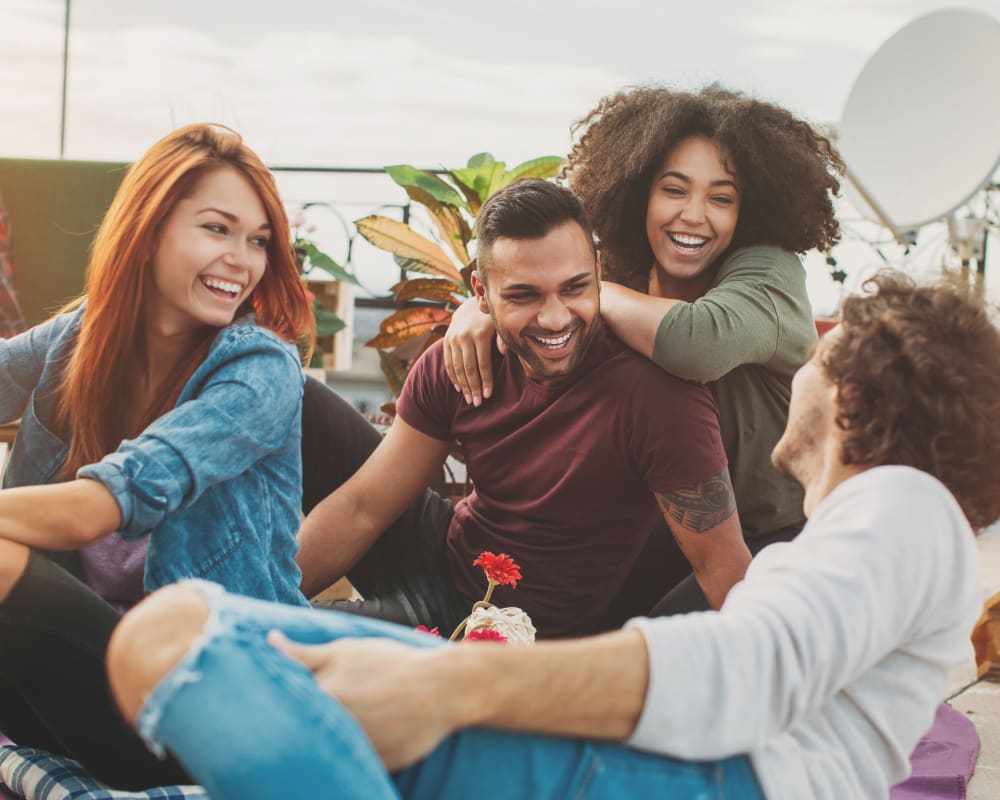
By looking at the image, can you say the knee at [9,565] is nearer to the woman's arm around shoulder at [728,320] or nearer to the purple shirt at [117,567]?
the purple shirt at [117,567]

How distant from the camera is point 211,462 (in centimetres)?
136

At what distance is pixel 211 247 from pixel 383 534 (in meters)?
0.84

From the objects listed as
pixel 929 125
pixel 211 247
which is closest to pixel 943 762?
pixel 211 247

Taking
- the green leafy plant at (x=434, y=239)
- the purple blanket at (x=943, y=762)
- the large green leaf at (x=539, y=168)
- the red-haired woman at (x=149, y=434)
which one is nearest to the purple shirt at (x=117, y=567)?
the red-haired woman at (x=149, y=434)

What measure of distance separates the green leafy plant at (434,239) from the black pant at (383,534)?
3.56 feet

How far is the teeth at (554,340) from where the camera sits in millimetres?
1840

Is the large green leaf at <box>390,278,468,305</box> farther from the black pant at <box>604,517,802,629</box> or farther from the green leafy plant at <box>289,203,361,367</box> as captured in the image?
the black pant at <box>604,517,802,629</box>

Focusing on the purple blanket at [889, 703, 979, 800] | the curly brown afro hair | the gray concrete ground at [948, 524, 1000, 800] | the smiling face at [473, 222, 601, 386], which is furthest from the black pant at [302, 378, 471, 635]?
the gray concrete ground at [948, 524, 1000, 800]

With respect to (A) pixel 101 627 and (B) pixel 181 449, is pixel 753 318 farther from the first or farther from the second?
(A) pixel 101 627

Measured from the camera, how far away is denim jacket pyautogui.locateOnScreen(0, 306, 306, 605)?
4.30ft

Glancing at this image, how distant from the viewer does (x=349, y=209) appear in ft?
16.7

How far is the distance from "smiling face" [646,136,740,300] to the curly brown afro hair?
3 centimetres

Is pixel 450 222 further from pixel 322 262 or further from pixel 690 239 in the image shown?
pixel 690 239

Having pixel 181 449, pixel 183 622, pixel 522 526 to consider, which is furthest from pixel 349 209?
pixel 183 622
